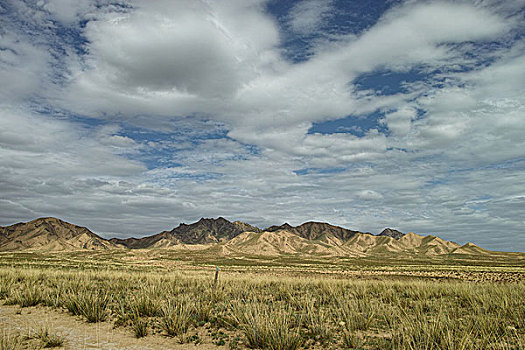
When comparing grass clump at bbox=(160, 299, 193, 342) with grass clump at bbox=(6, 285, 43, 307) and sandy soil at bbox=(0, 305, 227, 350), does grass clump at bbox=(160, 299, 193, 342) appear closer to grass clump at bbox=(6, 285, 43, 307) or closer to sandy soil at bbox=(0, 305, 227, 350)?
sandy soil at bbox=(0, 305, 227, 350)

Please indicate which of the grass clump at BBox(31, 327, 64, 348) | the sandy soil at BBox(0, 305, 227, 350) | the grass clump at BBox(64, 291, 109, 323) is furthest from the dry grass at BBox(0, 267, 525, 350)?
the grass clump at BBox(31, 327, 64, 348)

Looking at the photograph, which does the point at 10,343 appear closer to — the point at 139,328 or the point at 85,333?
A: the point at 85,333

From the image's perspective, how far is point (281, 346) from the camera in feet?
24.2

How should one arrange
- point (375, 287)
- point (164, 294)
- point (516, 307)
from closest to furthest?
point (516, 307) → point (164, 294) → point (375, 287)

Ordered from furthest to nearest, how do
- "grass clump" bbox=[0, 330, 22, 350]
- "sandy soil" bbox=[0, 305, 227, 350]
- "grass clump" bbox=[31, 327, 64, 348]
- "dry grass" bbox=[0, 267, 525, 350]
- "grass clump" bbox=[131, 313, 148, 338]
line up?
"grass clump" bbox=[131, 313, 148, 338] → "sandy soil" bbox=[0, 305, 227, 350] → "grass clump" bbox=[31, 327, 64, 348] → "dry grass" bbox=[0, 267, 525, 350] → "grass clump" bbox=[0, 330, 22, 350]

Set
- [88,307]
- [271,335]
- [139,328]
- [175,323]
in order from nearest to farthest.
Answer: [271,335], [139,328], [175,323], [88,307]

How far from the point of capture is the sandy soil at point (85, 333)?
26.3 ft

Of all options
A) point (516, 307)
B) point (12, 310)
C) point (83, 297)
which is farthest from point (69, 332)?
point (516, 307)

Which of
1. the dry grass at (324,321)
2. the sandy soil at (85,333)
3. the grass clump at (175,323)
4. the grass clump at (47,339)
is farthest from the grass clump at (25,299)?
the grass clump at (175,323)

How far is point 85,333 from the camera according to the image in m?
8.98

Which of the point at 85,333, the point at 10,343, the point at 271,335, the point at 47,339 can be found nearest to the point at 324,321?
the point at 271,335

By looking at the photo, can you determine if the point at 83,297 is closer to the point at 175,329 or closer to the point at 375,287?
the point at 175,329

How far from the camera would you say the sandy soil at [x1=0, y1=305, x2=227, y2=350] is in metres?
8.03

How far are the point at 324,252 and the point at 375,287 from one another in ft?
602
